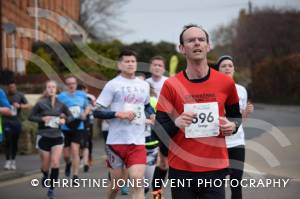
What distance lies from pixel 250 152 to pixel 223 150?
11.1 metres

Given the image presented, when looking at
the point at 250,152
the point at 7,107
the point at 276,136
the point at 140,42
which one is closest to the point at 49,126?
the point at 7,107

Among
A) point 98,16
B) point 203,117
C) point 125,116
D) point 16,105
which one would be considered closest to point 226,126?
point 203,117

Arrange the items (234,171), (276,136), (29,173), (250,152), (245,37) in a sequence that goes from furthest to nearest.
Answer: (245,37)
(276,136)
(250,152)
(29,173)
(234,171)

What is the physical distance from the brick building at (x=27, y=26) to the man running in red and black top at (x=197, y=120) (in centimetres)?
2121

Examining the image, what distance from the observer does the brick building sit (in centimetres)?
2928

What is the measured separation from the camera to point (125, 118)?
325 inches

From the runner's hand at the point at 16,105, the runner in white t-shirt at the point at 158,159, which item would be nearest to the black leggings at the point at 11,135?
the runner's hand at the point at 16,105

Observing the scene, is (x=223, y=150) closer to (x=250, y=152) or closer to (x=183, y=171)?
(x=183, y=171)

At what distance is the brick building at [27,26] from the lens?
29281 mm

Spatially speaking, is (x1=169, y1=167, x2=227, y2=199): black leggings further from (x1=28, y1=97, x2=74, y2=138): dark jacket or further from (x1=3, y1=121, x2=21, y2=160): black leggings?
(x1=3, y1=121, x2=21, y2=160): black leggings

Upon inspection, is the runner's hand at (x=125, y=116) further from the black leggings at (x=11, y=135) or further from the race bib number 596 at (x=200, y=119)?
the black leggings at (x=11, y=135)

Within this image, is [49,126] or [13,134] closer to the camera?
[49,126]

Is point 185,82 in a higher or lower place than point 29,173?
higher

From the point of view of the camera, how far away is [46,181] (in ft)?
37.3
